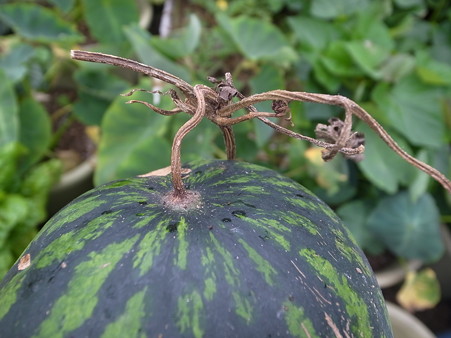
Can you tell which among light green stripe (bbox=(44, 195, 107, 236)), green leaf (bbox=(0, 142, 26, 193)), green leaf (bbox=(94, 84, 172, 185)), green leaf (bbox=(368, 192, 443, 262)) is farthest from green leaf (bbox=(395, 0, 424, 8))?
light green stripe (bbox=(44, 195, 107, 236))

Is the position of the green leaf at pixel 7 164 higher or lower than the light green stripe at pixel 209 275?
lower

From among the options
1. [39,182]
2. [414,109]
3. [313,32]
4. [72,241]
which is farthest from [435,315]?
Answer: [72,241]

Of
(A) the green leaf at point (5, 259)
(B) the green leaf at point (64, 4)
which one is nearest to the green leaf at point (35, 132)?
(B) the green leaf at point (64, 4)

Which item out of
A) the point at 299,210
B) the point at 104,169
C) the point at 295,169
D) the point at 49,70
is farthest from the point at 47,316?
the point at 49,70

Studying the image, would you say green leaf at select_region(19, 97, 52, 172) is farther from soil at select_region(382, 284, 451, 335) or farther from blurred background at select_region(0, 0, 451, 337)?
soil at select_region(382, 284, 451, 335)

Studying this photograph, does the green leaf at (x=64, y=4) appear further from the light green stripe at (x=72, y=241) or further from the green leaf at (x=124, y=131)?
the light green stripe at (x=72, y=241)

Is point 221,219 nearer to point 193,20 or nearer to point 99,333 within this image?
point 99,333

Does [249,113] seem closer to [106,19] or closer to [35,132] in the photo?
[35,132]
